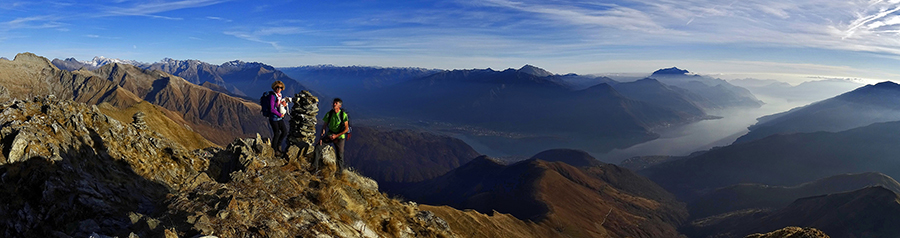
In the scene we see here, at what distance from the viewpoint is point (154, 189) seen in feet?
40.5

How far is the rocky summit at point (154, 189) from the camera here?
27.2 feet

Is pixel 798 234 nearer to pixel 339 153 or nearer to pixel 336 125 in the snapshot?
pixel 339 153

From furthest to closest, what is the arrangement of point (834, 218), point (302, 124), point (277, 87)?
point (834, 218) → point (302, 124) → point (277, 87)

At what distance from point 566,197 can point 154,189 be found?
11080cm

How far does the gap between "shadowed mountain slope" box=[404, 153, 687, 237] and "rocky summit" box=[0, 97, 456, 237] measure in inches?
2637

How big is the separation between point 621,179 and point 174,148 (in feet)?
541

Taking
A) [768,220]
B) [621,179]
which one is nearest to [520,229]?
[768,220]

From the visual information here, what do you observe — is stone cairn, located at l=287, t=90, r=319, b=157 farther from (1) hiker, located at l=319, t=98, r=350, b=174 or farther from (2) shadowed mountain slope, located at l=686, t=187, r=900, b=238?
(2) shadowed mountain slope, located at l=686, t=187, r=900, b=238

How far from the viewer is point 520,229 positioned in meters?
56.5

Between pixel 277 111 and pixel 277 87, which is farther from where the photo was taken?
pixel 277 87

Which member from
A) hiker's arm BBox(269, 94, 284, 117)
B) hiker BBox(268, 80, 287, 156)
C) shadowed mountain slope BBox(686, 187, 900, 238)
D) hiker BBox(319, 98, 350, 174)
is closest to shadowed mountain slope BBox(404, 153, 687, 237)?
shadowed mountain slope BBox(686, 187, 900, 238)

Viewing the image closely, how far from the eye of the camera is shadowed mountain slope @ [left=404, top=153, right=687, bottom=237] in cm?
9406

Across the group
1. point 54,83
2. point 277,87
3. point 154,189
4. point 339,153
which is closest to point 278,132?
point 277,87

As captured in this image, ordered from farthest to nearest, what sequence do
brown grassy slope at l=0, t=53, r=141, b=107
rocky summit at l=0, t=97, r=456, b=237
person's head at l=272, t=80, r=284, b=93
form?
brown grassy slope at l=0, t=53, r=141, b=107
person's head at l=272, t=80, r=284, b=93
rocky summit at l=0, t=97, r=456, b=237
